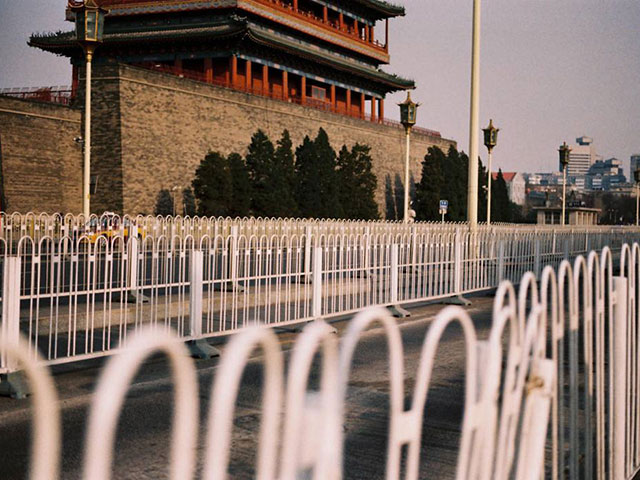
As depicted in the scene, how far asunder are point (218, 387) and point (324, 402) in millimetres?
428

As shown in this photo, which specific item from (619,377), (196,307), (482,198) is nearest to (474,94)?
(196,307)

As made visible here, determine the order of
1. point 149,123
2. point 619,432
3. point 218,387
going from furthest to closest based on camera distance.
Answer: point 149,123, point 619,432, point 218,387

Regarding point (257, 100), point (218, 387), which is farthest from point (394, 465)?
point (257, 100)

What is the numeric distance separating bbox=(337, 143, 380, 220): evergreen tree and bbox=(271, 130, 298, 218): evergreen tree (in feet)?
14.2

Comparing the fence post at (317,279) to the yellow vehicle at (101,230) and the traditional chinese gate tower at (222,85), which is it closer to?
the yellow vehicle at (101,230)

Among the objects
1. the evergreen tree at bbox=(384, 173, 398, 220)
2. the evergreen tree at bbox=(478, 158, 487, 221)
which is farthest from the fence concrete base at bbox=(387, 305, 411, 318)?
the evergreen tree at bbox=(478, 158, 487, 221)

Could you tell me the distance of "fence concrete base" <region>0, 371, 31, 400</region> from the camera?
6.39 metres

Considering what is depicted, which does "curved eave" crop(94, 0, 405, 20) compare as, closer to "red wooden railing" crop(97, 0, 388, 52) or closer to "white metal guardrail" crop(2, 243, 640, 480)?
"red wooden railing" crop(97, 0, 388, 52)

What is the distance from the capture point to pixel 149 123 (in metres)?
35.7

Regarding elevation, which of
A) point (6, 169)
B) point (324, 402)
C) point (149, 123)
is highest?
point (149, 123)

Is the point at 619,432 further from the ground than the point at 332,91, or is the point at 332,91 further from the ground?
the point at 332,91

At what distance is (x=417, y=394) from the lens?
2.44 m

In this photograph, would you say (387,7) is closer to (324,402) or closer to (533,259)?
(533,259)

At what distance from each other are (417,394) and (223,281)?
7.33m
